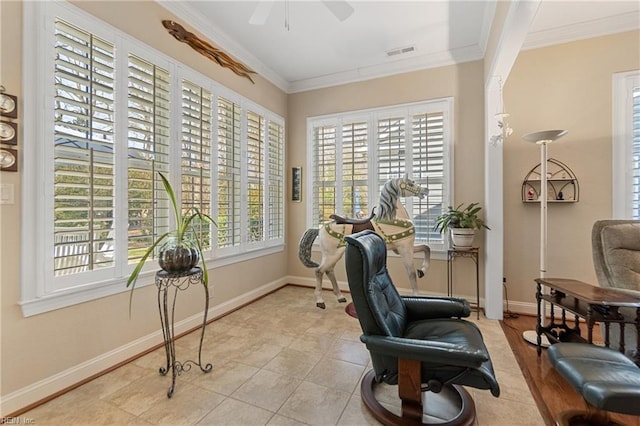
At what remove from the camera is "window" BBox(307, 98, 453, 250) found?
12.5 ft

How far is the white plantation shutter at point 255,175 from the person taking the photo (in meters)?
3.86

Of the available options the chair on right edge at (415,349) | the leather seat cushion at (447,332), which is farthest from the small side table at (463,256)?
the leather seat cushion at (447,332)

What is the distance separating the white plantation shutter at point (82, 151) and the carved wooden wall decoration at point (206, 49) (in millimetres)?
766

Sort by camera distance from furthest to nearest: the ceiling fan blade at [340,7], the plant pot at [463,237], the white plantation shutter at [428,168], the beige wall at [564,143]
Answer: the white plantation shutter at [428,168] < the plant pot at [463,237] < the beige wall at [564,143] < the ceiling fan blade at [340,7]

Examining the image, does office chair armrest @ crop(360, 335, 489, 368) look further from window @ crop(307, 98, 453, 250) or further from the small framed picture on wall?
the small framed picture on wall

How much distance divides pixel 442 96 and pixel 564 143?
1.49 m

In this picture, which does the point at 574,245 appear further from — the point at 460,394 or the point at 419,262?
the point at 460,394

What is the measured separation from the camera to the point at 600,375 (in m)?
1.42

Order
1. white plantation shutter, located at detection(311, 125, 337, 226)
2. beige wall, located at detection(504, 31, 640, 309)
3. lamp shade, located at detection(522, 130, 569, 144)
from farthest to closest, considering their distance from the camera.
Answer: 1. white plantation shutter, located at detection(311, 125, 337, 226)
2. beige wall, located at detection(504, 31, 640, 309)
3. lamp shade, located at detection(522, 130, 569, 144)

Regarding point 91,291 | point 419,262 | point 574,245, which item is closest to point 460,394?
point 419,262

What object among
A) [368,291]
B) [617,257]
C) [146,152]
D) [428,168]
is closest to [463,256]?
[428,168]

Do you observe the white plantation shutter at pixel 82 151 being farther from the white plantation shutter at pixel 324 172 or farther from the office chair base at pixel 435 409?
the white plantation shutter at pixel 324 172

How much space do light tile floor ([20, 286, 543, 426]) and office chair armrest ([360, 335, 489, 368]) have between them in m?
0.55

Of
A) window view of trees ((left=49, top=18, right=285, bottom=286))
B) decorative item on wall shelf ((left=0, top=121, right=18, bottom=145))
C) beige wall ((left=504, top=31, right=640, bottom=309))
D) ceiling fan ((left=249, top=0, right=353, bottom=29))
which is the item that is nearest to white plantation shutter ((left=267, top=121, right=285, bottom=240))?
window view of trees ((left=49, top=18, right=285, bottom=286))
